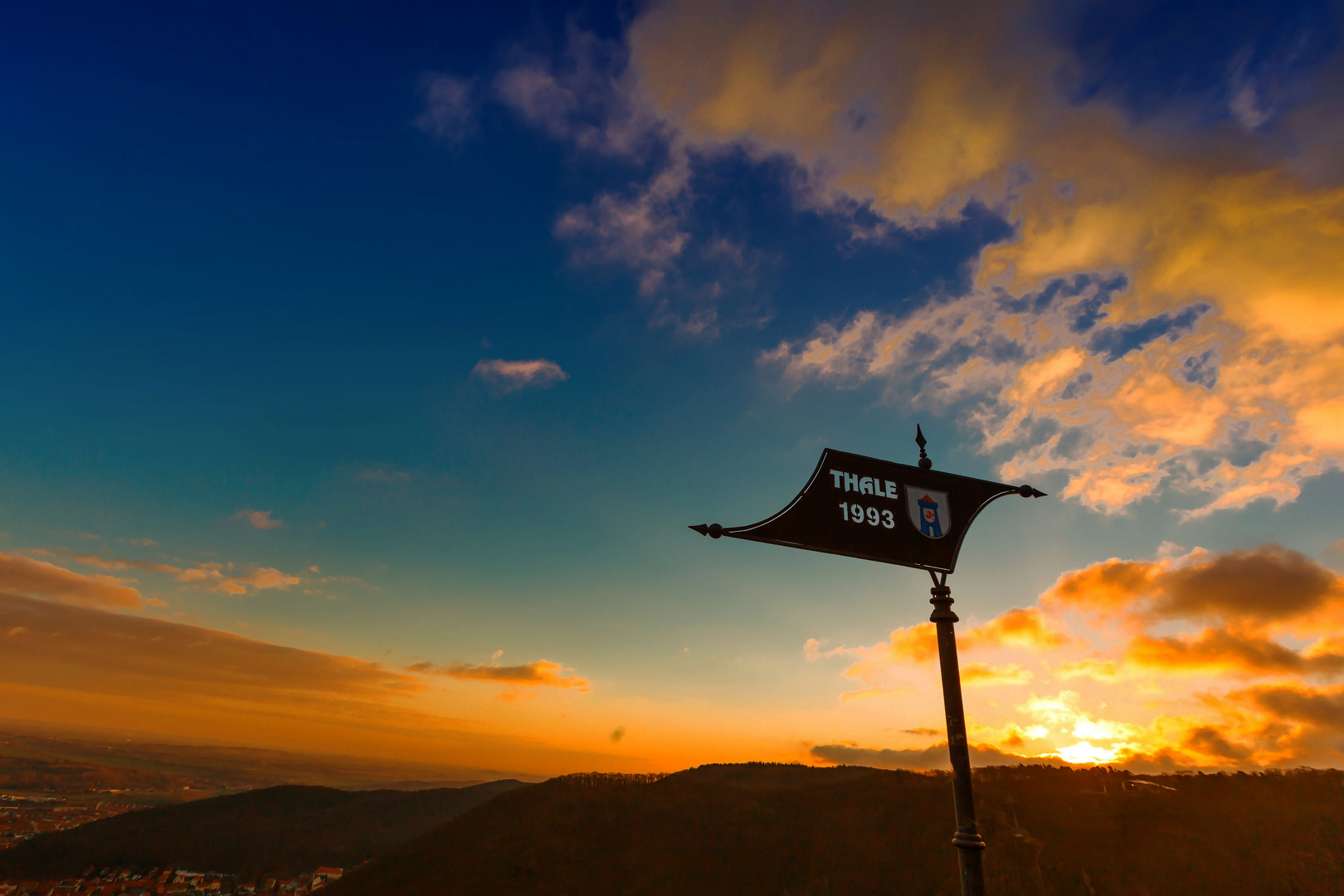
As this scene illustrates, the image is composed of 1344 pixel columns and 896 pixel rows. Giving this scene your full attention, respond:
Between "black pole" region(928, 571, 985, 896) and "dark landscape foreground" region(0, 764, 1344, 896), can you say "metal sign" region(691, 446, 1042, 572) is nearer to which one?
"black pole" region(928, 571, 985, 896)

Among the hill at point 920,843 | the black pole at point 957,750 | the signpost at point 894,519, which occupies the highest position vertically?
the signpost at point 894,519

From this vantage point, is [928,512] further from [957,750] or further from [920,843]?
[920,843]

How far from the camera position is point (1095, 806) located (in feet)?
491

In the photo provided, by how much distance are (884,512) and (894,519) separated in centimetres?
11

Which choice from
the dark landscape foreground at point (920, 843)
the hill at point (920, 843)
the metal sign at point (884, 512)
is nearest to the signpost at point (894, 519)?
the metal sign at point (884, 512)

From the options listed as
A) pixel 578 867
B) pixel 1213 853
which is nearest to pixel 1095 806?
pixel 1213 853

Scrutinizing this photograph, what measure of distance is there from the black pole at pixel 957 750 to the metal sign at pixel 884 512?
344mm

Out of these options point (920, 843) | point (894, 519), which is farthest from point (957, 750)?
point (920, 843)

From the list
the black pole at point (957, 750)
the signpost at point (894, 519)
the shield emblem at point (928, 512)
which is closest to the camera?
the black pole at point (957, 750)

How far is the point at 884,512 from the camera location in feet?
18.7

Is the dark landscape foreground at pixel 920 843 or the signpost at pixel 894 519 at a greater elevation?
the signpost at pixel 894 519

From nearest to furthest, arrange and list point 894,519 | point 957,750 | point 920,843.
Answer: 1. point 957,750
2. point 894,519
3. point 920,843

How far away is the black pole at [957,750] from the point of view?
4289mm

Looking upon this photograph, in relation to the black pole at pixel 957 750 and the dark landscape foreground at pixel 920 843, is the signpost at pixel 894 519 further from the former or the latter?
the dark landscape foreground at pixel 920 843
